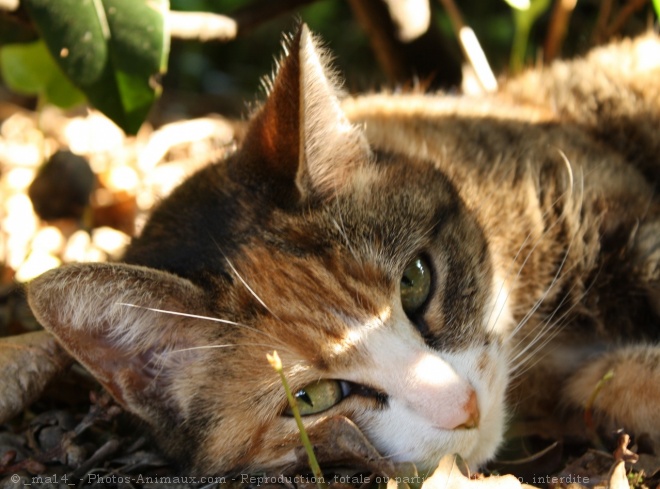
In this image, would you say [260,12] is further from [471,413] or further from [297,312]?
[471,413]

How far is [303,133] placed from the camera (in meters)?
1.52

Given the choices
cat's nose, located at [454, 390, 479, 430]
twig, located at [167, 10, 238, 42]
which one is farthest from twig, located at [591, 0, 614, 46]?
cat's nose, located at [454, 390, 479, 430]

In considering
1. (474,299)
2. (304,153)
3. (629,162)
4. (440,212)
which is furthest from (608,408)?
(304,153)

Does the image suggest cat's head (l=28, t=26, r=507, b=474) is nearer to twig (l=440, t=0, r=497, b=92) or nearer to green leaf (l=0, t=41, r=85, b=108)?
green leaf (l=0, t=41, r=85, b=108)

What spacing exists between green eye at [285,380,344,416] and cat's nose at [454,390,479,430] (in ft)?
0.87

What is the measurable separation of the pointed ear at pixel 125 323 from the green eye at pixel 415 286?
0.46 meters

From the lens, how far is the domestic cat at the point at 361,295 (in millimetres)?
1546

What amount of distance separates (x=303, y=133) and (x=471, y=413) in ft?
2.20

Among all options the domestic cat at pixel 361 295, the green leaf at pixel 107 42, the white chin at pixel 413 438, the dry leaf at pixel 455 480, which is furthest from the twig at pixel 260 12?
the dry leaf at pixel 455 480

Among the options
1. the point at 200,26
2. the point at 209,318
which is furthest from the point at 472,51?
the point at 209,318

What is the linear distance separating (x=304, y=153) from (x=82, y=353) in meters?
0.64

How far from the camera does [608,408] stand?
1.89 meters

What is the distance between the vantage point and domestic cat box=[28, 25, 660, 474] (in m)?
1.55

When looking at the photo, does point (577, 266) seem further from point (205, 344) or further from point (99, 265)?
point (99, 265)
